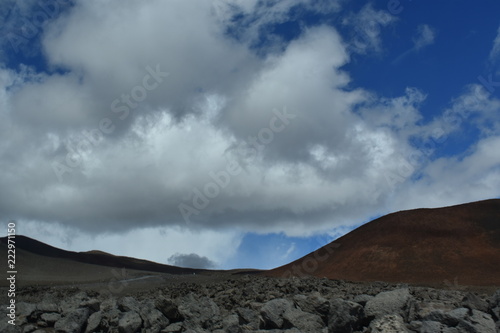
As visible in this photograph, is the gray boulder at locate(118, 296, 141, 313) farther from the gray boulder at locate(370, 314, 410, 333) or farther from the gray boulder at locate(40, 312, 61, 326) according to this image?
the gray boulder at locate(370, 314, 410, 333)

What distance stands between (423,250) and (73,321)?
103 ft

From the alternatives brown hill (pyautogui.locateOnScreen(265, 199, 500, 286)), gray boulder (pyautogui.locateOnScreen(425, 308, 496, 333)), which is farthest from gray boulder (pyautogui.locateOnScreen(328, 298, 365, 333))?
brown hill (pyautogui.locateOnScreen(265, 199, 500, 286))

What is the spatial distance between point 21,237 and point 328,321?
65.9 meters

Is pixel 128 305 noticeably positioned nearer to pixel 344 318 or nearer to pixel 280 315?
pixel 280 315

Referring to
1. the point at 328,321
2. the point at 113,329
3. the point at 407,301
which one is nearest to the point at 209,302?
the point at 113,329

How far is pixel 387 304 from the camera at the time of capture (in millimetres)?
9695

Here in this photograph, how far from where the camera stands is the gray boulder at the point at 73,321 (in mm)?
11594

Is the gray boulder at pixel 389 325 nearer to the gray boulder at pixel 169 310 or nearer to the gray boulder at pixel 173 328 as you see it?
the gray boulder at pixel 173 328

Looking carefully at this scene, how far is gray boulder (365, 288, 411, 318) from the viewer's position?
9.42 m

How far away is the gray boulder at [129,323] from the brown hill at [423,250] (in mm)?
26663

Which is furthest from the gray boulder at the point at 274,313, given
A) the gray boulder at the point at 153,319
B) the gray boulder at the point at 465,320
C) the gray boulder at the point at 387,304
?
the gray boulder at the point at 465,320

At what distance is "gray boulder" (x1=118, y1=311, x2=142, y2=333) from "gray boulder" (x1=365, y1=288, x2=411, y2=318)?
17.4 ft

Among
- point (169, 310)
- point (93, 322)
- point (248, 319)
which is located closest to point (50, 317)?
point (93, 322)

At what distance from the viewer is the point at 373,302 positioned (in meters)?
9.76
